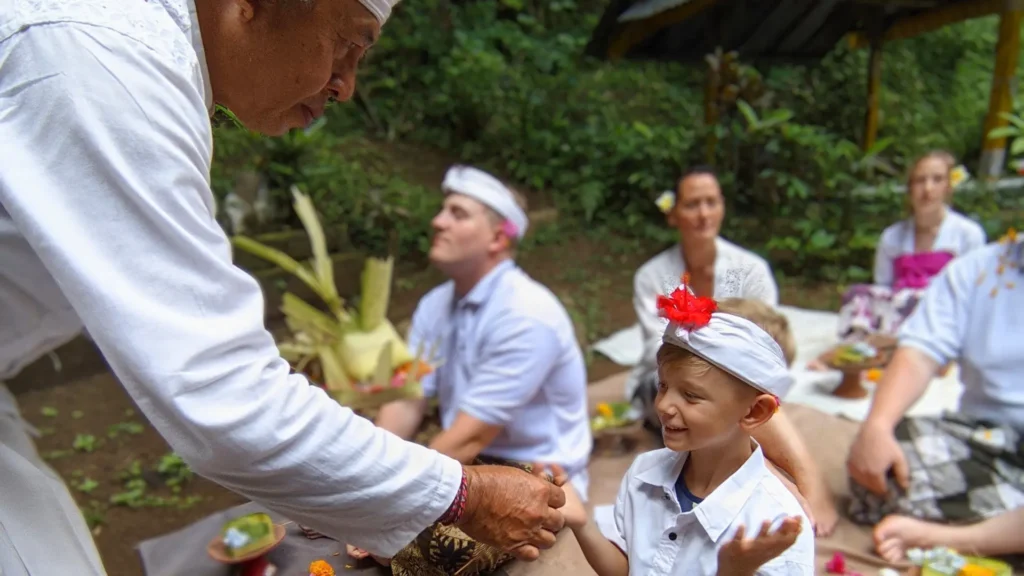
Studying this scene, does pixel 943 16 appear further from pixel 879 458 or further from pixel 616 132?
pixel 879 458

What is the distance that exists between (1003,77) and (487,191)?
609 cm

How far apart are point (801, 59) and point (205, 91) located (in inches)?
310

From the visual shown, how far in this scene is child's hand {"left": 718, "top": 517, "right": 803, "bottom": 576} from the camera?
1.02m

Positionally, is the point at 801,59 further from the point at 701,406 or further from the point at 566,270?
the point at 701,406

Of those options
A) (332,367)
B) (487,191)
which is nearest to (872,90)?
(487,191)

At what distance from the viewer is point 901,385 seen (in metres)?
2.59

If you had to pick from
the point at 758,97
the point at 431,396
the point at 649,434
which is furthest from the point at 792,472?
the point at 758,97

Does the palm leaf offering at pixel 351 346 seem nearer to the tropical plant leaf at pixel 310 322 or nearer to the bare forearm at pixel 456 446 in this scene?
the tropical plant leaf at pixel 310 322

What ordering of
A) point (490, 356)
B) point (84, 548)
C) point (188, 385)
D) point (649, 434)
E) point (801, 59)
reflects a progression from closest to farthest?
point (188, 385), point (84, 548), point (490, 356), point (649, 434), point (801, 59)

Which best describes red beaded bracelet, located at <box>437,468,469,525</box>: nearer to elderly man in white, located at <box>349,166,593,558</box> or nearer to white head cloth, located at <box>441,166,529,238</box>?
elderly man in white, located at <box>349,166,593,558</box>

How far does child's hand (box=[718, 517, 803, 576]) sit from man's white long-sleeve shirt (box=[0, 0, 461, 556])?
55cm

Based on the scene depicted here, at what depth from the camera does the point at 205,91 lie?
46.2 inches

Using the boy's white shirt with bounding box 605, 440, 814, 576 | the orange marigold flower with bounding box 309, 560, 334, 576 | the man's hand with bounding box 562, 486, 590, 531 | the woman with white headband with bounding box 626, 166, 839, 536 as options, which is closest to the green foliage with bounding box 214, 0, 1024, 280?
the woman with white headband with bounding box 626, 166, 839, 536

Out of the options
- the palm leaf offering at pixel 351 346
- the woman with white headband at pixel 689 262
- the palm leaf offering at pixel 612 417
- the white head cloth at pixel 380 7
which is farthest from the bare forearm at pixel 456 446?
the white head cloth at pixel 380 7
